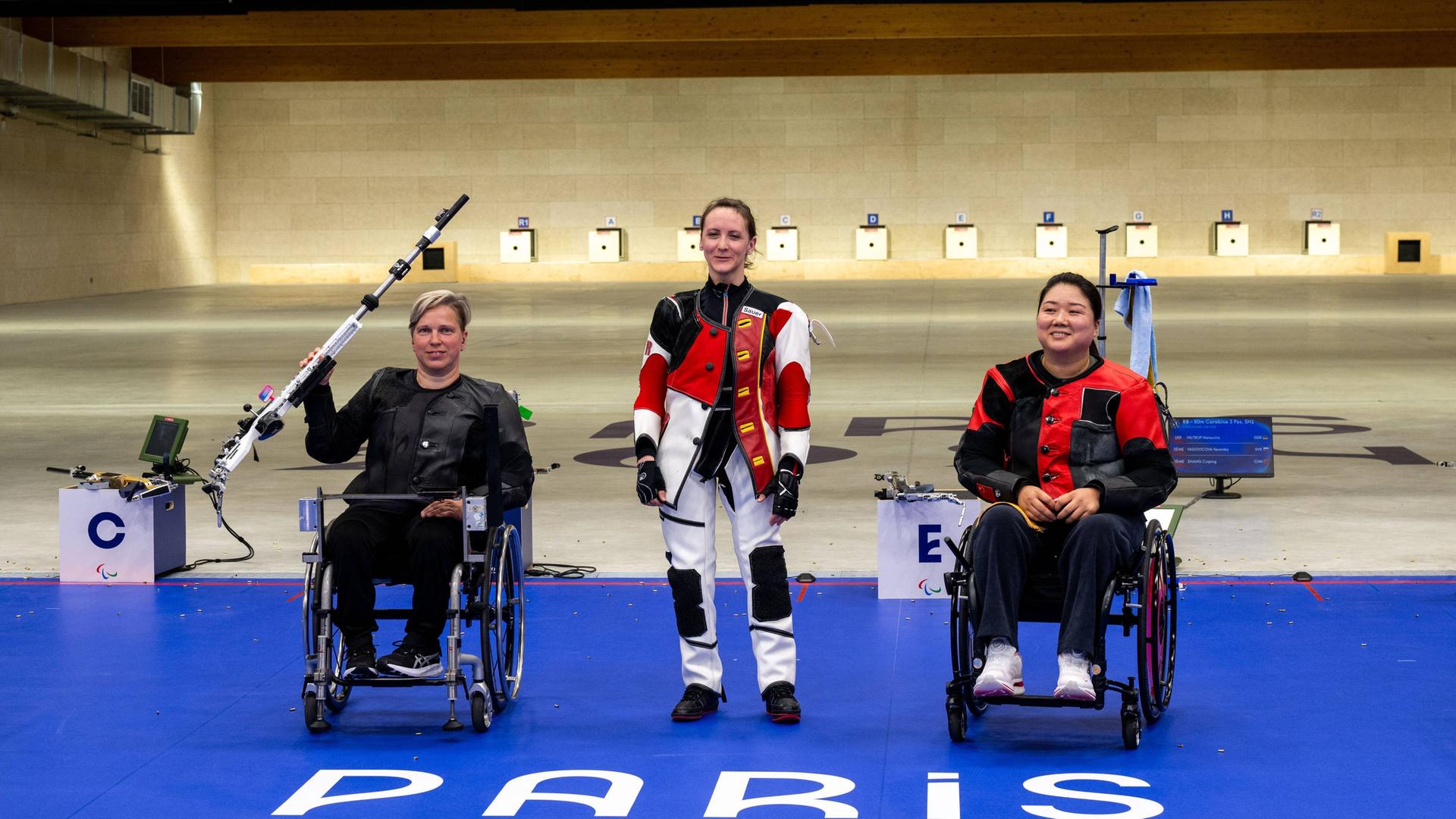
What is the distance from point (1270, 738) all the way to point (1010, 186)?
31.7 meters

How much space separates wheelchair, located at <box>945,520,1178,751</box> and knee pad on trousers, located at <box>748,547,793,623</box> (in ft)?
1.57

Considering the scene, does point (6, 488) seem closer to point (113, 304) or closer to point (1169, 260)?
point (113, 304)

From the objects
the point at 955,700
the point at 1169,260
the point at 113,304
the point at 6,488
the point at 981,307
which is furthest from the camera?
the point at 1169,260

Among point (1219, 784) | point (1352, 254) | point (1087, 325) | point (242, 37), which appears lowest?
point (1219, 784)

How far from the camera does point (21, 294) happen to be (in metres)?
27.8

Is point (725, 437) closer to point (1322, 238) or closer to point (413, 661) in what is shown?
point (413, 661)

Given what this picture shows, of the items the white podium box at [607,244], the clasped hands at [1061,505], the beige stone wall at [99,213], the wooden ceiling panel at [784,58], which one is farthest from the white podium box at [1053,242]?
the clasped hands at [1061,505]

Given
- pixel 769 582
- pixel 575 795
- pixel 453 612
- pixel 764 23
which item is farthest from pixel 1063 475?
pixel 764 23

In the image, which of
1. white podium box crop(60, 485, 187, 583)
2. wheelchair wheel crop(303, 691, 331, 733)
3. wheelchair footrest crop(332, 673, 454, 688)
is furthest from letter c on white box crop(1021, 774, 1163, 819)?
white podium box crop(60, 485, 187, 583)

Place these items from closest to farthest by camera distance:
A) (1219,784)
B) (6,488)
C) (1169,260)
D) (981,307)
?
(1219,784)
(6,488)
(981,307)
(1169,260)

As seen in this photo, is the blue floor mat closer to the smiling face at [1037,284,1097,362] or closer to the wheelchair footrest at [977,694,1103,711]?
the wheelchair footrest at [977,694,1103,711]

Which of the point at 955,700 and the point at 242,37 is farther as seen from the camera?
the point at 242,37

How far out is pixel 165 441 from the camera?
6.65 meters

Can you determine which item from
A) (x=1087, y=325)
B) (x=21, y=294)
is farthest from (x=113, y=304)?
(x=1087, y=325)
